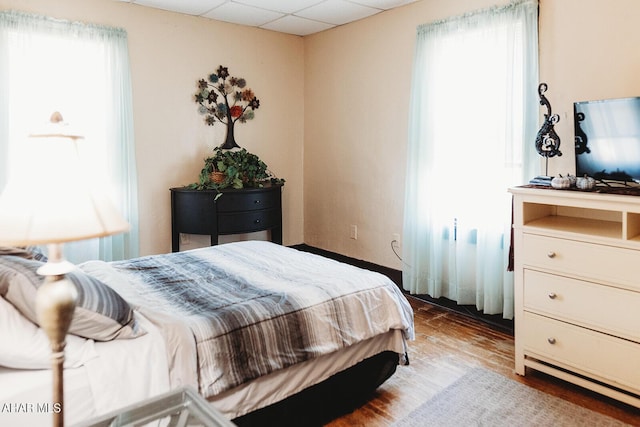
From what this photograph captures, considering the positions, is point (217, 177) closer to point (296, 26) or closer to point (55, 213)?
point (296, 26)

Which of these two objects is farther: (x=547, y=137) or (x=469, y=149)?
(x=469, y=149)

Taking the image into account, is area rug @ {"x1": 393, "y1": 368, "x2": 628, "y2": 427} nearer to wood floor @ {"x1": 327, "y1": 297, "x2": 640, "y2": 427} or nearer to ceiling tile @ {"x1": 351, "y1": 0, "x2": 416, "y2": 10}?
wood floor @ {"x1": 327, "y1": 297, "x2": 640, "y2": 427}

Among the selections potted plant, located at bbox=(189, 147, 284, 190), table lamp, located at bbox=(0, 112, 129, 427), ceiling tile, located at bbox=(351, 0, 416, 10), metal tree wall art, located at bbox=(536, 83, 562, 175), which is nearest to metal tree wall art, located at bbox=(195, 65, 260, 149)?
potted plant, located at bbox=(189, 147, 284, 190)

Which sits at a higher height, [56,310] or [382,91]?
[382,91]

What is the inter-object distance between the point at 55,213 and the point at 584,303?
2377 mm

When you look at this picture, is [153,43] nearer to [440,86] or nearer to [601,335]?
[440,86]

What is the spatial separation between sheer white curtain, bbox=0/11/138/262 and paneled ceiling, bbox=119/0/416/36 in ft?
1.87

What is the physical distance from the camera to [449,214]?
366 cm

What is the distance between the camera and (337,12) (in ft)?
13.7

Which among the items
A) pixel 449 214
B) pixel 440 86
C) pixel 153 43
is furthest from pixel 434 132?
pixel 153 43

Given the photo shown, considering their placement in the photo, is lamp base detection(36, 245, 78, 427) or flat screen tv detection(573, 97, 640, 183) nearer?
Result: lamp base detection(36, 245, 78, 427)

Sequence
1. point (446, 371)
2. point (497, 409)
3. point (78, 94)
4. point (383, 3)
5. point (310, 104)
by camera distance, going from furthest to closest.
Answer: point (310, 104) → point (383, 3) → point (78, 94) → point (446, 371) → point (497, 409)

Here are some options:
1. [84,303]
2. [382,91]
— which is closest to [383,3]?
[382,91]

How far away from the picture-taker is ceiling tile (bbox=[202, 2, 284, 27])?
13.4 ft
